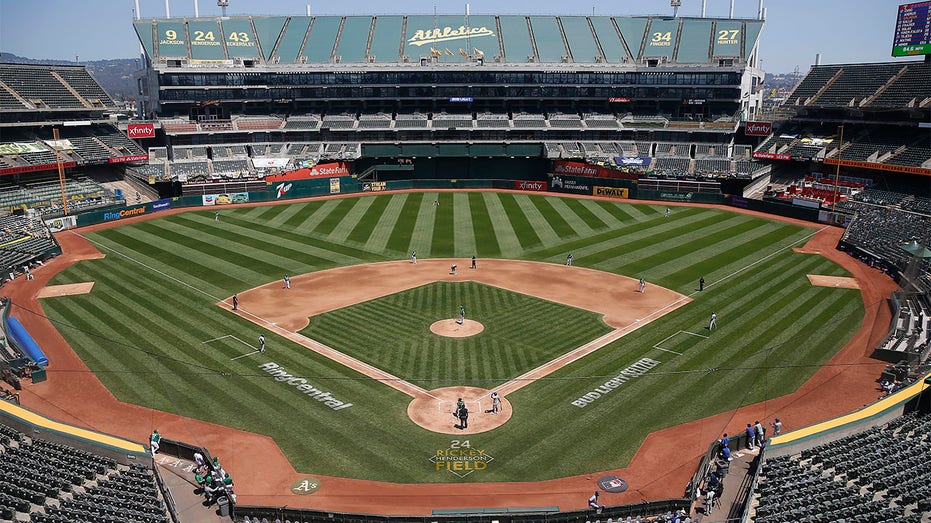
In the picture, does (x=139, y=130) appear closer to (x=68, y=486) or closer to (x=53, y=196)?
(x=53, y=196)

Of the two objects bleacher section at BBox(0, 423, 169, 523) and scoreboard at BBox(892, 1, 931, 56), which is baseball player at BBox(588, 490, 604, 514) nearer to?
bleacher section at BBox(0, 423, 169, 523)

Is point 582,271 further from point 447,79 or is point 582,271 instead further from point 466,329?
point 447,79

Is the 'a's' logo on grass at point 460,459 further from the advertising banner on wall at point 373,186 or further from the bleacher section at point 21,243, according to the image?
the advertising banner on wall at point 373,186

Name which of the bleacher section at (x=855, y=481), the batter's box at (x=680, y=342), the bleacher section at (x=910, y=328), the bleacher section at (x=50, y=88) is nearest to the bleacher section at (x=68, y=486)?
the bleacher section at (x=855, y=481)

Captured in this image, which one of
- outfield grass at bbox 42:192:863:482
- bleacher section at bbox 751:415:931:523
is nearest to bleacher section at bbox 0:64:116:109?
outfield grass at bbox 42:192:863:482

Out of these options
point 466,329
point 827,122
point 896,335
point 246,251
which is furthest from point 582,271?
point 827,122

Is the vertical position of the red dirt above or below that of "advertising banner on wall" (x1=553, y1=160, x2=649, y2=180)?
below
